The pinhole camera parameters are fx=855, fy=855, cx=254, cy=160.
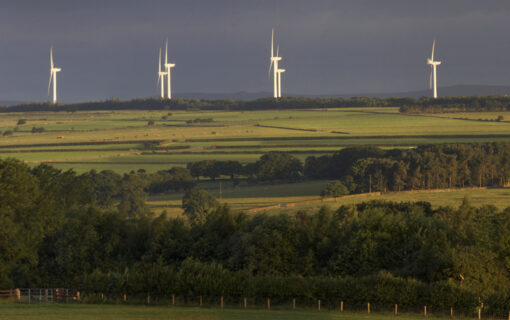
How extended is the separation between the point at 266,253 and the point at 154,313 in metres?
15.5

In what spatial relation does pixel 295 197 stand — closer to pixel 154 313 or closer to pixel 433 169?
pixel 433 169

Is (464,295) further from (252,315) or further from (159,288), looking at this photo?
(159,288)

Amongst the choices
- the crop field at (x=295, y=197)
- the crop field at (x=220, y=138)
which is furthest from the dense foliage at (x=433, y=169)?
the crop field at (x=220, y=138)

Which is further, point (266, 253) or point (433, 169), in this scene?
point (433, 169)

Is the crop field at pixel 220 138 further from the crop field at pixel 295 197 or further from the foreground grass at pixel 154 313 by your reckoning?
the foreground grass at pixel 154 313

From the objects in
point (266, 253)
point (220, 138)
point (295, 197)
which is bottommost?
point (295, 197)

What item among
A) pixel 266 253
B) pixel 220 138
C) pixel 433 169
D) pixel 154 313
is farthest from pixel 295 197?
pixel 154 313

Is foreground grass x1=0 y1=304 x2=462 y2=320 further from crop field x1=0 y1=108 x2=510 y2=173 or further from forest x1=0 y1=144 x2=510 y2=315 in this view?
crop field x1=0 y1=108 x2=510 y2=173

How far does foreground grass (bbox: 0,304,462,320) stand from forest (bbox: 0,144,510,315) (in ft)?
11.6

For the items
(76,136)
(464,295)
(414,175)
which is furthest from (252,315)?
(76,136)

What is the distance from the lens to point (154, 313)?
4250 cm

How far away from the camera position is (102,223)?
6488cm

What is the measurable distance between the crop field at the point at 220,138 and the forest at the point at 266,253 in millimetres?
65085

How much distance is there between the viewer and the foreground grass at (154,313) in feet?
134
